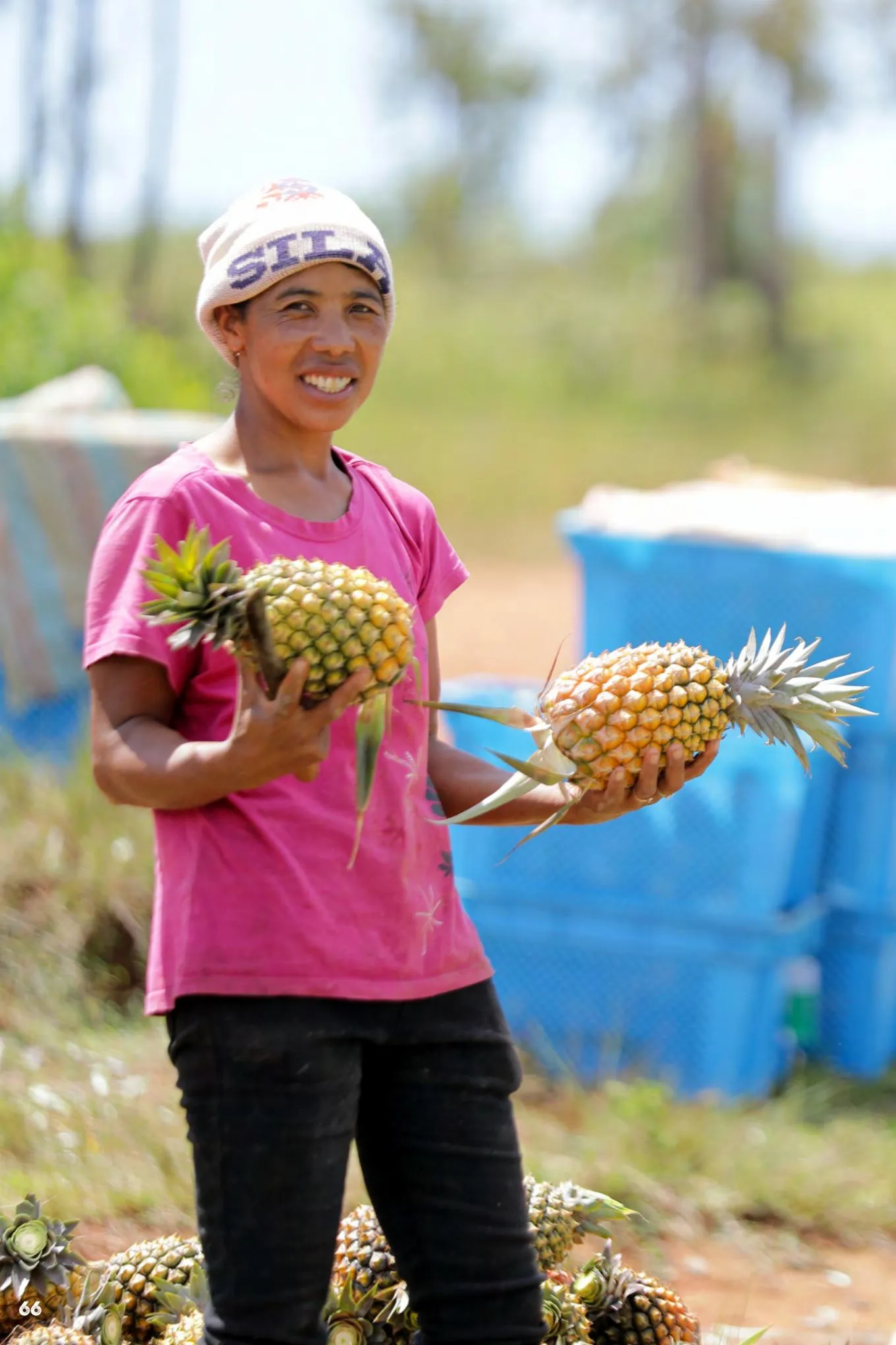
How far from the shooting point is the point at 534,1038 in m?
5.07

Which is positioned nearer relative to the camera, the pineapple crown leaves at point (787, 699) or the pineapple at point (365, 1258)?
the pineapple crown leaves at point (787, 699)

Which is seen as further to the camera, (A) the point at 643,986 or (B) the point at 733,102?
(B) the point at 733,102

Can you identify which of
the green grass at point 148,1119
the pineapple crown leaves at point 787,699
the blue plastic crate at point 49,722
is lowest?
the green grass at point 148,1119

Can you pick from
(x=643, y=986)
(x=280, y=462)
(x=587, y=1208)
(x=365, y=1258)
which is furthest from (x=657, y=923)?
(x=280, y=462)

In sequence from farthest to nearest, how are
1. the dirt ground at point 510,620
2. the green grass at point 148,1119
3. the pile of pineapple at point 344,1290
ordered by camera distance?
the dirt ground at point 510,620
the green grass at point 148,1119
the pile of pineapple at point 344,1290

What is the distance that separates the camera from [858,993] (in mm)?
5266

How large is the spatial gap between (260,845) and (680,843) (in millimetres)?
2769

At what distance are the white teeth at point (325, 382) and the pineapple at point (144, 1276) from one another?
138cm

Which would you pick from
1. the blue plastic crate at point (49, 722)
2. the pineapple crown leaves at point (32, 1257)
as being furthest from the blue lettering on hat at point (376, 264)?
the blue plastic crate at point (49, 722)

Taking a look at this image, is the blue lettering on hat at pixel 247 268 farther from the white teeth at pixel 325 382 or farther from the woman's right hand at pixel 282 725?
the woman's right hand at pixel 282 725

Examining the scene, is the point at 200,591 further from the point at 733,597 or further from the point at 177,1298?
the point at 733,597

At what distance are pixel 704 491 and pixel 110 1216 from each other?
2.79 metres

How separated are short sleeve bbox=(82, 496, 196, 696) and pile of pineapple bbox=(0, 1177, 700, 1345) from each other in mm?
1011

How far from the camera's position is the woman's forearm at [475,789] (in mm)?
2602
